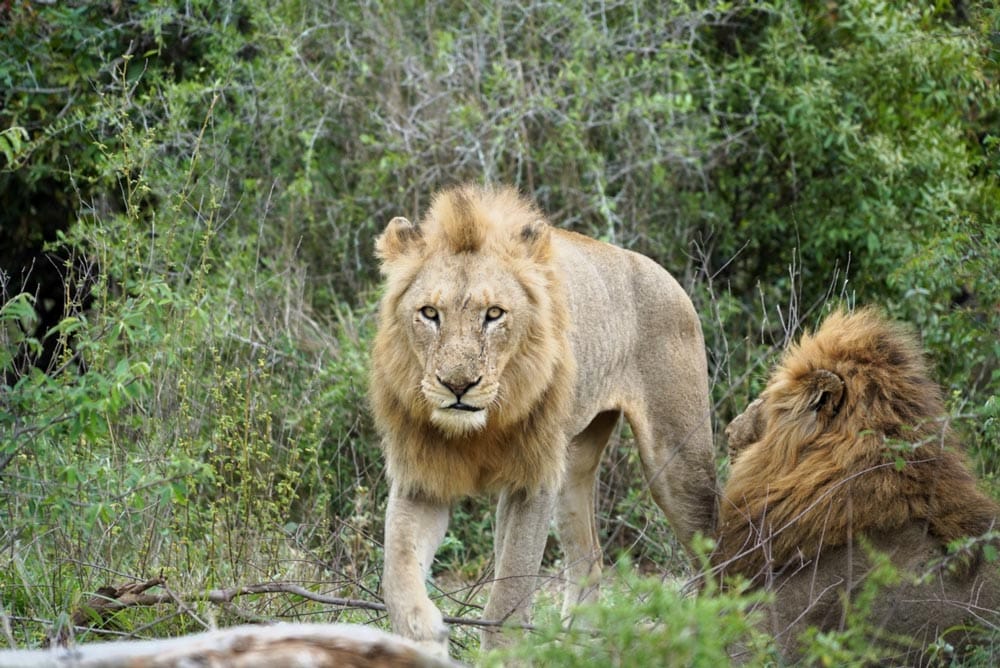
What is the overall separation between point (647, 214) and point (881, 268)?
4.93ft

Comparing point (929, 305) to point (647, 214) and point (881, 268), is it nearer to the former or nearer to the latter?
point (881, 268)

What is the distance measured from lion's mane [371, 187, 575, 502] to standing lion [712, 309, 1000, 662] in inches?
32.4

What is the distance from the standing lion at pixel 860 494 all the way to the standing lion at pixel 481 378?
1.72 feet

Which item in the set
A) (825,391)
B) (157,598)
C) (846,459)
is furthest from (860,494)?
(157,598)

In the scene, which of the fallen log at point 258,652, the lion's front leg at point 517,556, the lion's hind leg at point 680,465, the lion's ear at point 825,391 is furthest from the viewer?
the lion's hind leg at point 680,465

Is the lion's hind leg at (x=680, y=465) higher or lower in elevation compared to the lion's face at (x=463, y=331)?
lower

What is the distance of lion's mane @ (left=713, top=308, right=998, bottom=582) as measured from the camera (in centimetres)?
475

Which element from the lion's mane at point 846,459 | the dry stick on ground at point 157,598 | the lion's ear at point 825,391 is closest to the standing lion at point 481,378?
the dry stick on ground at point 157,598

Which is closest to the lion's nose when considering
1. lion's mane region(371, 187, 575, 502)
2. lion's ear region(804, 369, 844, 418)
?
lion's mane region(371, 187, 575, 502)

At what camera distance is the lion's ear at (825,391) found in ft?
16.4

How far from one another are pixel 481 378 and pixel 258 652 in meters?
1.68

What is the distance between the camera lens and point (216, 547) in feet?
17.5

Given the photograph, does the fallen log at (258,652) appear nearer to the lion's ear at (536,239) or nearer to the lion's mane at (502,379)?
the lion's mane at (502,379)

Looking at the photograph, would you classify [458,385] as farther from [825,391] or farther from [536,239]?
[825,391]
